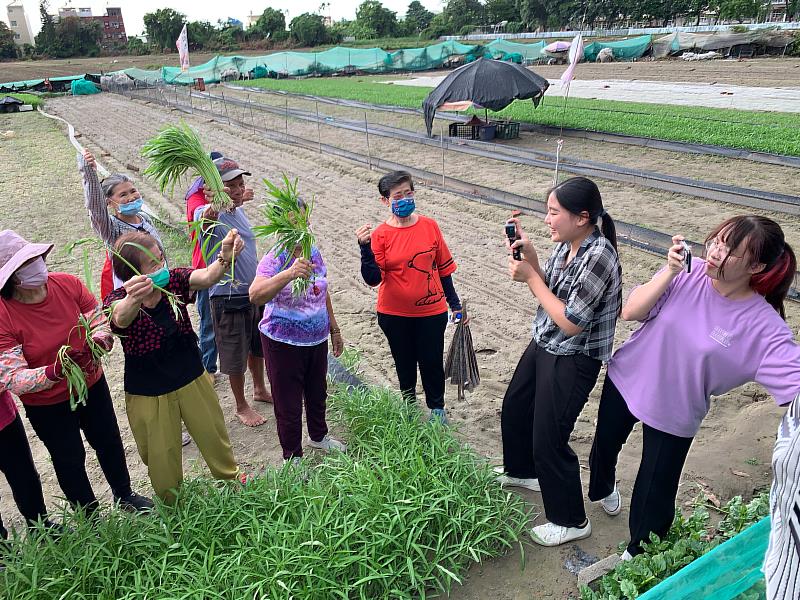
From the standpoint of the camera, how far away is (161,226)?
8.38 m

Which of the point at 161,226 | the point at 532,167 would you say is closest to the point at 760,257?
the point at 161,226

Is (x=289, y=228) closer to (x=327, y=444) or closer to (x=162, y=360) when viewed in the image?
(x=162, y=360)

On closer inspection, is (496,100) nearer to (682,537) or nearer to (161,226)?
(161,226)

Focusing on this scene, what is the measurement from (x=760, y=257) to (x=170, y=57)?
6222 centimetres

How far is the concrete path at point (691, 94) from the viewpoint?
1658 cm

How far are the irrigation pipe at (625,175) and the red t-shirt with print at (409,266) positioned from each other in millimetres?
6456

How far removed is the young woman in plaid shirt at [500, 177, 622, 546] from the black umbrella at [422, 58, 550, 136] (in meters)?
10.9

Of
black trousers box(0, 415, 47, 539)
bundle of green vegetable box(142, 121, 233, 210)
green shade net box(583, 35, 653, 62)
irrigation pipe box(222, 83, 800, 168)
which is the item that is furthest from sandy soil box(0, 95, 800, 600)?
green shade net box(583, 35, 653, 62)

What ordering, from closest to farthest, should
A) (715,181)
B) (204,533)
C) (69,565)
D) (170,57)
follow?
(69,565) < (204,533) < (715,181) < (170,57)

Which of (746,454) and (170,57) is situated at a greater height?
(170,57)

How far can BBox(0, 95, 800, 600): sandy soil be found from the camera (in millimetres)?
3049

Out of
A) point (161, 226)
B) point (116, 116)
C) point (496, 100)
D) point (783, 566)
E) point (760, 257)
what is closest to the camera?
point (783, 566)

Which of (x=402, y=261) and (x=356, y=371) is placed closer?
(x=402, y=261)

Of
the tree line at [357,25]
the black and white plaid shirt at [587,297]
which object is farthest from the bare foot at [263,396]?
the tree line at [357,25]
